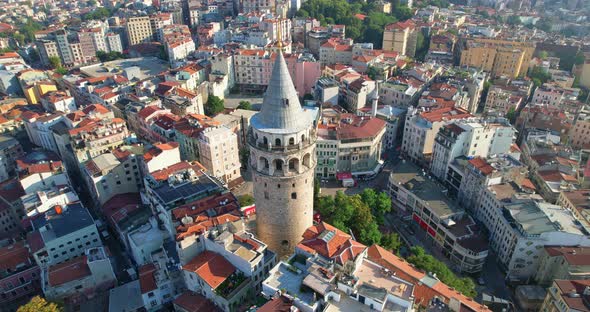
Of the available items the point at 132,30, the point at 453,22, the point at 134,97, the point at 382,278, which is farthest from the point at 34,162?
the point at 453,22

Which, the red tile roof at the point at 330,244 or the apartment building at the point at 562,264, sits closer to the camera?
the red tile roof at the point at 330,244

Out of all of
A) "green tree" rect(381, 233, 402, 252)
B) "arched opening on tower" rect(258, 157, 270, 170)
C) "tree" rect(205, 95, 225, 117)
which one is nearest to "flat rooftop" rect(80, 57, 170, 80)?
"tree" rect(205, 95, 225, 117)

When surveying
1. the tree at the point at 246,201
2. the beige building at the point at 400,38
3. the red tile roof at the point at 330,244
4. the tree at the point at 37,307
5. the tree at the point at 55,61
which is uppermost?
the beige building at the point at 400,38

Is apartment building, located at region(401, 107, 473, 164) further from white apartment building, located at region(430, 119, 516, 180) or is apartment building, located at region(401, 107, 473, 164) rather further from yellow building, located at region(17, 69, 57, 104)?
yellow building, located at region(17, 69, 57, 104)

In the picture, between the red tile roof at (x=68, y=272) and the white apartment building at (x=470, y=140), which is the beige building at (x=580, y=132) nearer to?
the white apartment building at (x=470, y=140)

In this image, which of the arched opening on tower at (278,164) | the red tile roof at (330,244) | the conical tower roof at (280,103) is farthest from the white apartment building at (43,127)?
the red tile roof at (330,244)
